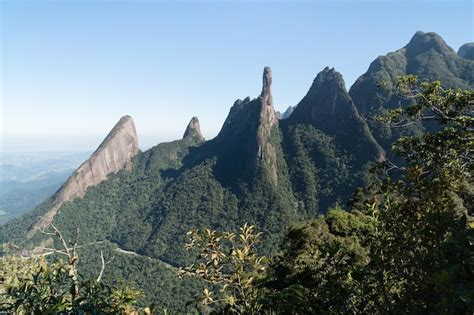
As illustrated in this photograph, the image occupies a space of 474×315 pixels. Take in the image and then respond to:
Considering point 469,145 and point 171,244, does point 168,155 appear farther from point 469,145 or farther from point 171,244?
point 469,145

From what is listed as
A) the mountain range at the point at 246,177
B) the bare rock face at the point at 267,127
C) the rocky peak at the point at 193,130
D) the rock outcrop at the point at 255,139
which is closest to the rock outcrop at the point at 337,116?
the mountain range at the point at 246,177

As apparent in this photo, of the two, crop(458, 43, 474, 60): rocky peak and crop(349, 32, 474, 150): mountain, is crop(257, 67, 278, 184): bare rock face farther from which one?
crop(458, 43, 474, 60): rocky peak

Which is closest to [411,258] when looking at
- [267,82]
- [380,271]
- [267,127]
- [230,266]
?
[380,271]

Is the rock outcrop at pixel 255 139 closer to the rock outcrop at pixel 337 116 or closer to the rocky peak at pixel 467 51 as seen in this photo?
the rock outcrop at pixel 337 116

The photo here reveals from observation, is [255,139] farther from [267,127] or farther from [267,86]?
[267,86]

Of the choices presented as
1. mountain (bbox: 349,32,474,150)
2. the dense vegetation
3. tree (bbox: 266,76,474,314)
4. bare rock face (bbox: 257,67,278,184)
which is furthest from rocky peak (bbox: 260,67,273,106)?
tree (bbox: 266,76,474,314)
